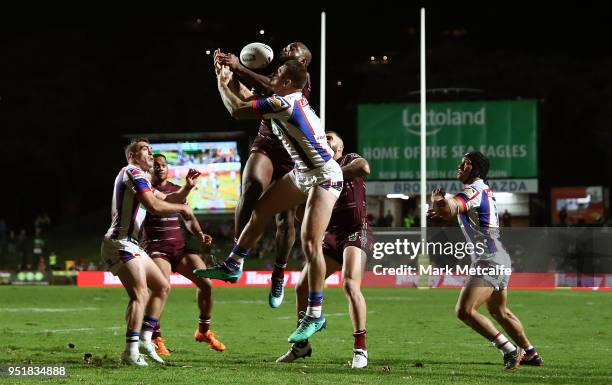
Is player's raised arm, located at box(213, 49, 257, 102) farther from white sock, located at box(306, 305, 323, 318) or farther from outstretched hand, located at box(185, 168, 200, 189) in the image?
white sock, located at box(306, 305, 323, 318)

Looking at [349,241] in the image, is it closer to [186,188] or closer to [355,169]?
[355,169]

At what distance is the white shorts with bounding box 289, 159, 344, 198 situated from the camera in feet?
36.8

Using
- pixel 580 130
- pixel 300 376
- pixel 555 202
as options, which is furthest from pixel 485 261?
pixel 580 130

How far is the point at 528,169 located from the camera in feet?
134

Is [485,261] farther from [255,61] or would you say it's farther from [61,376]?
[61,376]

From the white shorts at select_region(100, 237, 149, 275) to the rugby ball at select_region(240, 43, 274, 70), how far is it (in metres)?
2.58

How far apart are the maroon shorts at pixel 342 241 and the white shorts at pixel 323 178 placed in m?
1.92

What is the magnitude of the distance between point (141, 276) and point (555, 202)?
1814 inches

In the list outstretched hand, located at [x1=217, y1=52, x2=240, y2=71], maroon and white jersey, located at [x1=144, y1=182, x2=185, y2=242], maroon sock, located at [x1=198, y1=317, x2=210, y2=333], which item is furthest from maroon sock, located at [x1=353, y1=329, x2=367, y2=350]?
maroon and white jersey, located at [x1=144, y1=182, x2=185, y2=242]

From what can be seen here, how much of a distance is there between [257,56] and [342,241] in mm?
2993

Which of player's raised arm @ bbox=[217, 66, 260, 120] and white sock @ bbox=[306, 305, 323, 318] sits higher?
player's raised arm @ bbox=[217, 66, 260, 120]

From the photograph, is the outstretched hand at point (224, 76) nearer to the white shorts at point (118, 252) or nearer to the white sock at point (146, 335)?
the white shorts at point (118, 252)

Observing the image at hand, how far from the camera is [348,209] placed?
1338 centimetres

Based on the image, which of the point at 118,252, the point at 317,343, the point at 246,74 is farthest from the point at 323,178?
the point at 317,343
